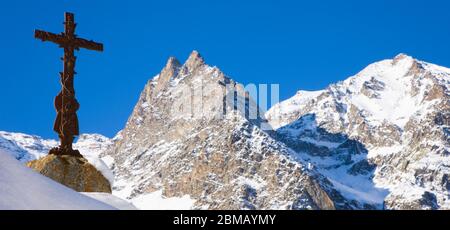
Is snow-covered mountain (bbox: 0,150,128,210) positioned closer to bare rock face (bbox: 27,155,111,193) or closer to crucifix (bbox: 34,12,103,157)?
bare rock face (bbox: 27,155,111,193)

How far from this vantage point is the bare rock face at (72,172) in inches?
759

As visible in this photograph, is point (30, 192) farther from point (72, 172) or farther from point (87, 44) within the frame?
point (87, 44)

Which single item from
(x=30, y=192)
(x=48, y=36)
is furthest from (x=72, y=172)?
(x=30, y=192)

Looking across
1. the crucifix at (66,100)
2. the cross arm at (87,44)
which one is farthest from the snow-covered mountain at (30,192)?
the cross arm at (87,44)

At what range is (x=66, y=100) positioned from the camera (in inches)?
783

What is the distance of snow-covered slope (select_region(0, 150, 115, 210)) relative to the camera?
743cm

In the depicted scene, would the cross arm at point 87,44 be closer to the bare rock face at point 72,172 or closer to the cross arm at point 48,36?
the cross arm at point 48,36

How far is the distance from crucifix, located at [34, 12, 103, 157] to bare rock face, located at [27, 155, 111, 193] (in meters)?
0.36

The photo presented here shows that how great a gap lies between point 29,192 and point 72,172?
12.0m
